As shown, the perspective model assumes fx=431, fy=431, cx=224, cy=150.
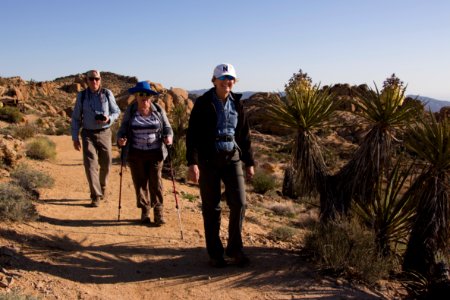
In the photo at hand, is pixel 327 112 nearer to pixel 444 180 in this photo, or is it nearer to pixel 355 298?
pixel 444 180

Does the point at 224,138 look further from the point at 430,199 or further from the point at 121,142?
the point at 430,199

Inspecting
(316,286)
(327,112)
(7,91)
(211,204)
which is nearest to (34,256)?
(211,204)

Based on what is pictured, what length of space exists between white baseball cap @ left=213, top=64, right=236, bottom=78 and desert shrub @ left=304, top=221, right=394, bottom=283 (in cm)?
230

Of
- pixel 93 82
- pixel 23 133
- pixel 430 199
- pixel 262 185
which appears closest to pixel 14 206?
pixel 93 82

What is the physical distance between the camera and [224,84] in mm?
4449

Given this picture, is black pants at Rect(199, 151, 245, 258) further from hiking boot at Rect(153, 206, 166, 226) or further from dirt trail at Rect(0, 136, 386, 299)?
hiking boot at Rect(153, 206, 166, 226)

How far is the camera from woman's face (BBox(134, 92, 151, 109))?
226 inches

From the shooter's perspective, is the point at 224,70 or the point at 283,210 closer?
the point at 224,70

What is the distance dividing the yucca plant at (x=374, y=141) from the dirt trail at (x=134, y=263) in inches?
49.8

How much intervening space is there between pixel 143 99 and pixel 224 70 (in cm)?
175

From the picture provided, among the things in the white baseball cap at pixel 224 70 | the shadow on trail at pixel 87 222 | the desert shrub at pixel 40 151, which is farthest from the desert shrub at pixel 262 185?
the white baseball cap at pixel 224 70

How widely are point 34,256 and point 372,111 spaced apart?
468cm

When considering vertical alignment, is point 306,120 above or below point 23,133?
above

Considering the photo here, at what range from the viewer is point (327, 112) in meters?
A: 6.10
